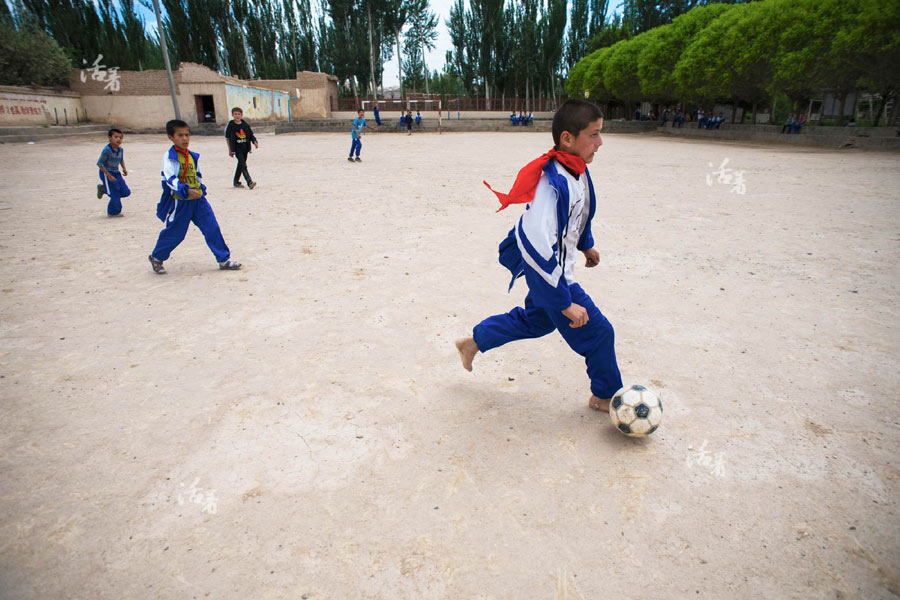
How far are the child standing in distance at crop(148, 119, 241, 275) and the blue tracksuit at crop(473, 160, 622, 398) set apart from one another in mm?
3784

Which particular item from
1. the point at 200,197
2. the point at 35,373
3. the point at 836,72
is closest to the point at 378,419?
the point at 35,373

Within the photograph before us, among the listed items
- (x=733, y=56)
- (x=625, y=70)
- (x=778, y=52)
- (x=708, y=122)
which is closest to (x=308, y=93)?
(x=625, y=70)

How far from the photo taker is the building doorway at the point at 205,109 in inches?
1318

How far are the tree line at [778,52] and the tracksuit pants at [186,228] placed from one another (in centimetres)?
2457

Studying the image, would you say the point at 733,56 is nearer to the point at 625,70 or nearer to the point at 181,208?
the point at 625,70

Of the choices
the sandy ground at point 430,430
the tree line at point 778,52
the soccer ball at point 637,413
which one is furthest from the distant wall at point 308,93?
the soccer ball at point 637,413

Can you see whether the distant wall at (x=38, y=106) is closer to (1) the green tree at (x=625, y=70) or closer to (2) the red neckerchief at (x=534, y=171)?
(2) the red neckerchief at (x=534, y=171)

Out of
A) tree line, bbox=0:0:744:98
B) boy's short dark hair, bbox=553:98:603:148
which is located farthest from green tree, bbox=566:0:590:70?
boy's short dark hair, bbox=553:98:603:148

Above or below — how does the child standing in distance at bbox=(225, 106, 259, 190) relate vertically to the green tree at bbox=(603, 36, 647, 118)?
below

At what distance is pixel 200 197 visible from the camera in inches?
213

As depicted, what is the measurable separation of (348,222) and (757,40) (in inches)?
1022

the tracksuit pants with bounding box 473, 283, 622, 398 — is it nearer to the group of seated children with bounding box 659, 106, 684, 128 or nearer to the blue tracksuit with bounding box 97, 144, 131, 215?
the blue tracksuit with bounding box 97, 144, 131, 215

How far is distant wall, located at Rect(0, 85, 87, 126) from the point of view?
24078mm

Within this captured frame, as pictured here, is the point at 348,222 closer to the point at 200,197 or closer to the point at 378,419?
the point at 200,197
